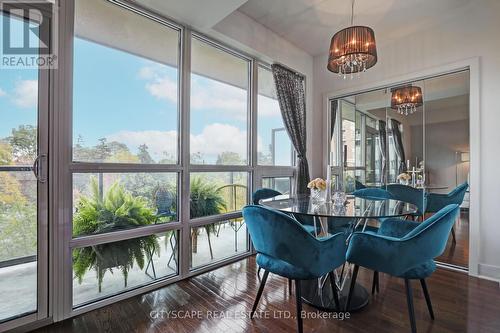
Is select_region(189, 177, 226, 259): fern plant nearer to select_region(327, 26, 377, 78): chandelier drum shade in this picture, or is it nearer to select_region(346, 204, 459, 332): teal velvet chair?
select_region(346, 204, 459, 332): teal velvet chair

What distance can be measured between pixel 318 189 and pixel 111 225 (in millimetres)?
1890

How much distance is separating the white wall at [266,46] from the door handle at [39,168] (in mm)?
2088

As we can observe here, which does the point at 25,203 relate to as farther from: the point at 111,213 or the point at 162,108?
the point at 162,108

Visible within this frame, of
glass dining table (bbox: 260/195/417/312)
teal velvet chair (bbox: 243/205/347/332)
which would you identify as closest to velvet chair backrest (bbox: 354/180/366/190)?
glass dining table (bbox: 260/195/417/312)

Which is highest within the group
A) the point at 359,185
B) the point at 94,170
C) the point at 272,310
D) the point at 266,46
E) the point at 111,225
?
the point at 266,46

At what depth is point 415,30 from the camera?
10.3 ft

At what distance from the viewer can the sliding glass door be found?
1.68 m

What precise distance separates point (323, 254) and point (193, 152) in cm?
179

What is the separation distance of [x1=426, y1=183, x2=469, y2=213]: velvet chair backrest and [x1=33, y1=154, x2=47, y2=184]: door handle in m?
4.05

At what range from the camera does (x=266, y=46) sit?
3.30 m

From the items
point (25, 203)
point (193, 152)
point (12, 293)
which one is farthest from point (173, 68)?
point (12, 293)

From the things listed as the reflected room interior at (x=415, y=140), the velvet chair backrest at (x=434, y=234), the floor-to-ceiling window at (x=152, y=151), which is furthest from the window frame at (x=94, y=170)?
the velvet chair backrest at (x=434, y=234)

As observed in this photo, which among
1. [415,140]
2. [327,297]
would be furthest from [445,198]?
[327,297]

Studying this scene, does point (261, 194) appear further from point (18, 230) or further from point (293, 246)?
point (18, 230)
